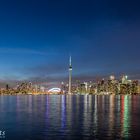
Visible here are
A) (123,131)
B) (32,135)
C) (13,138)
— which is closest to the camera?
(13,138)

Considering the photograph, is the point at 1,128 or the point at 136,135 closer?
the point at 136,135

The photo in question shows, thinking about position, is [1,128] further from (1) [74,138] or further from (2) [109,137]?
(2) [109,137]

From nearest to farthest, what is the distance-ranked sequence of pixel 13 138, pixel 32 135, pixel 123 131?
1. pixel 13 138
2. pixel 32 135
3. pixel 123 131

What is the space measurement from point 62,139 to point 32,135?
19.9 ft

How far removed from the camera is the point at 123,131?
197 ft

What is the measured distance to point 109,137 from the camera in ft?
173

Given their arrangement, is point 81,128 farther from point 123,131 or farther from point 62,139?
point 62,139

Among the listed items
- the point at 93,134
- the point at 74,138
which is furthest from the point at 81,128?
the point at 74,138

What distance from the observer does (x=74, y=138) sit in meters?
52.5

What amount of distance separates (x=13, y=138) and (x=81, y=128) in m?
16.9

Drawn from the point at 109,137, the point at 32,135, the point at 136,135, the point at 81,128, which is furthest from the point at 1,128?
the point at 136,135

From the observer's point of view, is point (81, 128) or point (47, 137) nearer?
point (47, 137)

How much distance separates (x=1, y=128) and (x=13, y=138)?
1202 cm

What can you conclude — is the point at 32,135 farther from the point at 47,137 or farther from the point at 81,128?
the point at 81,128
